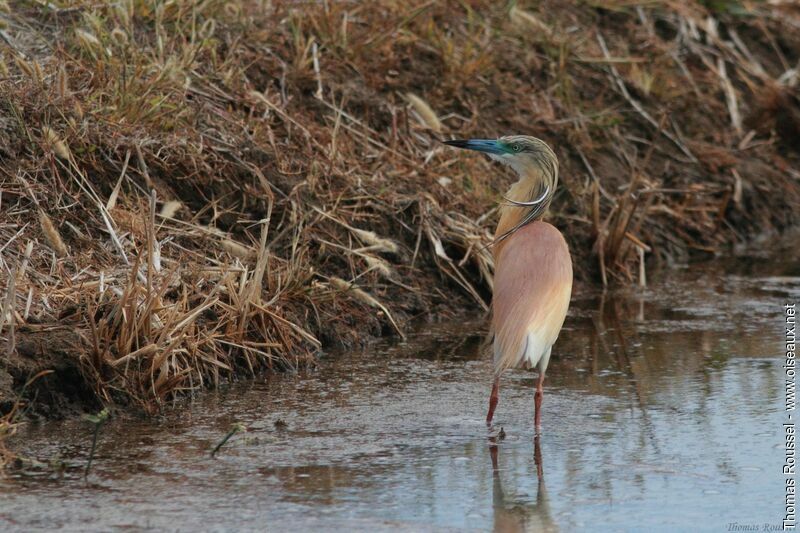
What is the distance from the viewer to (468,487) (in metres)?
4.36

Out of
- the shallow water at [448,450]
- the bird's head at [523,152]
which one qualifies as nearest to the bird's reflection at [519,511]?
the shallow water at [448,450]

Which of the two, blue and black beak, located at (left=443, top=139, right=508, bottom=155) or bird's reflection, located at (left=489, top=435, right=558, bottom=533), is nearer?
bird's reflection, located at (left=489, top=435, right=558, bottom=533)

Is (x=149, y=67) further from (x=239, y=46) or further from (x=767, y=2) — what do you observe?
(x=767, y=2)

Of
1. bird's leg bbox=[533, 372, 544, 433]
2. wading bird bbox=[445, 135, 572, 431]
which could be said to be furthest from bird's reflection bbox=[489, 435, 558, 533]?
wading bird bbox=[445, 135, 572, 431]

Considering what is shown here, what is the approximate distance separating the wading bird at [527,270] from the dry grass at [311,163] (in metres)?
1.12

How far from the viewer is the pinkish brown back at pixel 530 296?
5.04 metres

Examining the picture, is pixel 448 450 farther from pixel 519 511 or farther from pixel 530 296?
pixel 530 296

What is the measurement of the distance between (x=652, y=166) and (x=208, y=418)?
207 inches

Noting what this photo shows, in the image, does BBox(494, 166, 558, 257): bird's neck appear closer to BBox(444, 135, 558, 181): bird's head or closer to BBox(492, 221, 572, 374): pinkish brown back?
BBox(444, 135, 558, 181): bird's head

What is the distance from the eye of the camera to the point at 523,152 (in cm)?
577

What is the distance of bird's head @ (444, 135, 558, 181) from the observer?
225 inches

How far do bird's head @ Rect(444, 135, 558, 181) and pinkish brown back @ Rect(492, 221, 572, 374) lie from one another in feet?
0.86

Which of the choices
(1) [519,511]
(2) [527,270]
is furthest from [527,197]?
(1) [519,511]

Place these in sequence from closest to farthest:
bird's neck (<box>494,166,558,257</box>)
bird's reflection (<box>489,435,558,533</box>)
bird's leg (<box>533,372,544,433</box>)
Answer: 1. bird's reflection (<box>489,435,558,533</box>)
2. bird's leg (<box>533,372,544,433</box>)
3. bird's neck (<box>494,166,558,257</box>)
